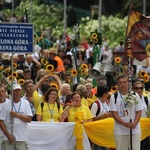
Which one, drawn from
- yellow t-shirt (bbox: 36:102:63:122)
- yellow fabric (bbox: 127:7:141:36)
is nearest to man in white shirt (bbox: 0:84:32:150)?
yellow t-shirt (bbox: 36:102:63:122)

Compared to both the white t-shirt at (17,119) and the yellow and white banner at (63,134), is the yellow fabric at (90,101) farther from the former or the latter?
the white t-shirt at (17,119)

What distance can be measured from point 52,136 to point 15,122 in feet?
6.40

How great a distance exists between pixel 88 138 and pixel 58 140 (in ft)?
Answer: 1.97

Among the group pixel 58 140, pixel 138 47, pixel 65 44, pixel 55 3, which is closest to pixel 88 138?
pixel 58 140

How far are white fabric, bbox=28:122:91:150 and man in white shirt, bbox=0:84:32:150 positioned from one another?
151 cm

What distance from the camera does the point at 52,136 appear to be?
19000mm

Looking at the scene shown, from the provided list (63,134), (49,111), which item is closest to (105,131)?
(63,134)

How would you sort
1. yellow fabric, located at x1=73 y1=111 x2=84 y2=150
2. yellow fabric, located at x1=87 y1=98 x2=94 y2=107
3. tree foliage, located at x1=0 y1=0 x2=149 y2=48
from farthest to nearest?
tree foliage, located at x1=0 y1=0 x2=149 y2=48 → yellow fabric, located at x1=87 y1=98 x2=94 y2=107 → yellow fabric, located at x1=73 y1=111 x2=84 y2=150

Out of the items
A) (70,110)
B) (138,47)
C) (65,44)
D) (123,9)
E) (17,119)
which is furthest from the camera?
(123,9)

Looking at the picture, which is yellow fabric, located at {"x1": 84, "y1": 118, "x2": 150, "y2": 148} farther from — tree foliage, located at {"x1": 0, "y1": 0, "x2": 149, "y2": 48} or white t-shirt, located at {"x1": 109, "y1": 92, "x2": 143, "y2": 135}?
tree foliage, located at {"x1": 0, "y1": 0, "x2": 149, "y2": 48}

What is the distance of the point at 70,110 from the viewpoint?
61.5 feet

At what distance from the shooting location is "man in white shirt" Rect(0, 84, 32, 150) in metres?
17.1

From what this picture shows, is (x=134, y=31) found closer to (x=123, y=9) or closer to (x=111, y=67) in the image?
(x=111, y=67)

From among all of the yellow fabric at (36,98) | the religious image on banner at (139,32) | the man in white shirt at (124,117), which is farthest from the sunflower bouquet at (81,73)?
the man in white shirt at (124,117)
